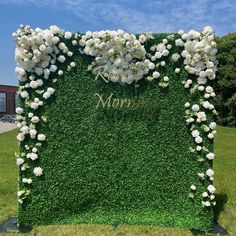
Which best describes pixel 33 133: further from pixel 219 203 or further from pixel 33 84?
pixel 219 203

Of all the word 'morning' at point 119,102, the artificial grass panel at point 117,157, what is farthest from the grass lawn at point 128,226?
the word 'morning' at point 119,102

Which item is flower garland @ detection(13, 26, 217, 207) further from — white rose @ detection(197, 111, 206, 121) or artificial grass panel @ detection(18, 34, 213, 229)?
artificial grass panel @ detection(18, 34, 213, 229)

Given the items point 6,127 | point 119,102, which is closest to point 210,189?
point 119,102

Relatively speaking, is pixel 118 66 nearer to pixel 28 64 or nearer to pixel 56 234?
pixel 28 64

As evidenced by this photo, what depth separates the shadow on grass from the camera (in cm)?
808

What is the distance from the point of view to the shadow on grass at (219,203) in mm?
8084

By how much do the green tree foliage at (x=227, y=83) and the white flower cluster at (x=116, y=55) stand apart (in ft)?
82.9

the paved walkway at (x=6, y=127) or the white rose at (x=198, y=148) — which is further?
the paved walkway at (x=6, y=127)

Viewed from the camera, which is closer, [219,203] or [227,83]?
[219,203]

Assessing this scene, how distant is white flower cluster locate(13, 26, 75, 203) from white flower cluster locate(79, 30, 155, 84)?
381 millimetres

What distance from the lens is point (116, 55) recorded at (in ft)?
23.6

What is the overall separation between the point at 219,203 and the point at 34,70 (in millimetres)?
4557

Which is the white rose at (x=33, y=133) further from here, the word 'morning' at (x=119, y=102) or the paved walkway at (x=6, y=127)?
the paved walkway at (x=6, y=127)

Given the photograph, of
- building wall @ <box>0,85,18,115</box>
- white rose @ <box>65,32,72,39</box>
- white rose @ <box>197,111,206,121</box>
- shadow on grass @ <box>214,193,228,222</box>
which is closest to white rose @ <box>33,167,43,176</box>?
white rose @ <box>65,32,72,39</box>
